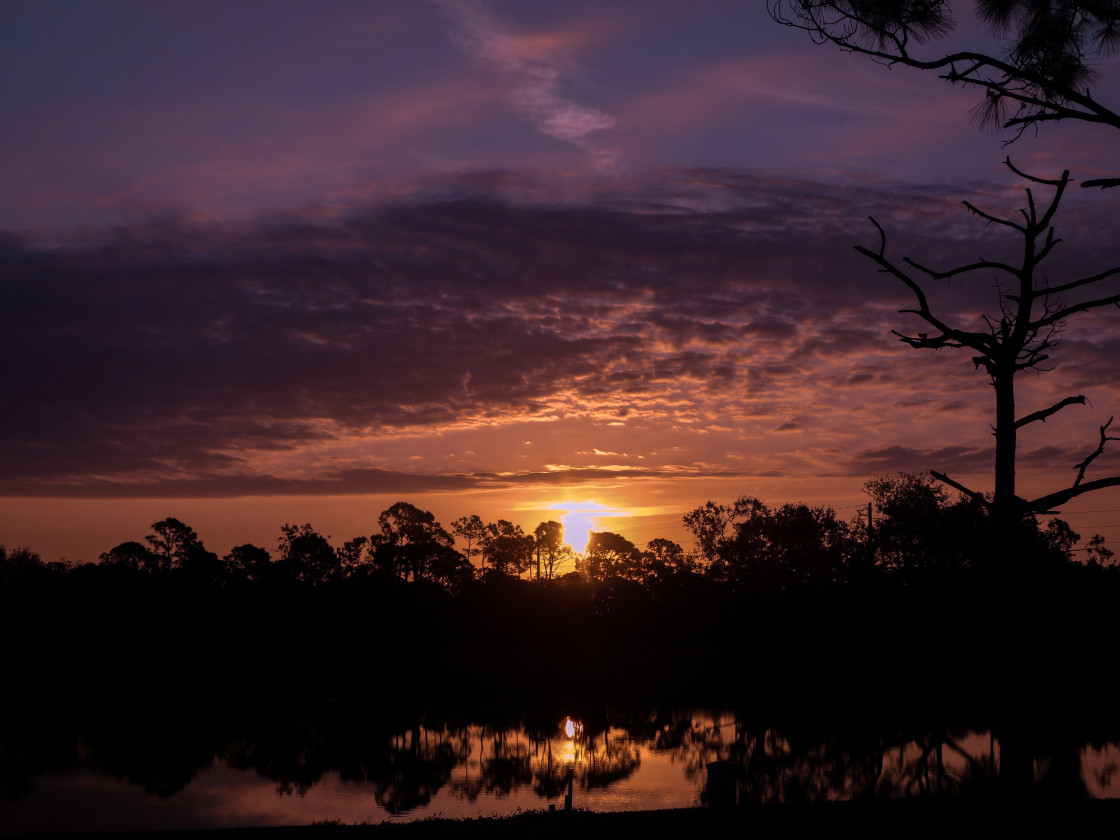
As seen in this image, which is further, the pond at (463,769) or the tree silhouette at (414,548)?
the tree silhouette at (414,548)

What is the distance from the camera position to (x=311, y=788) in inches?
1215

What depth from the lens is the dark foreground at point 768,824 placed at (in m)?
11.4

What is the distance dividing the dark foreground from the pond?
6789 mm

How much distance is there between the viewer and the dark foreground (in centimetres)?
1136

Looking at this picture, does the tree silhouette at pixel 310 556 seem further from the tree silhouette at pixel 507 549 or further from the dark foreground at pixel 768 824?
the dark foreground at pixel 768 824

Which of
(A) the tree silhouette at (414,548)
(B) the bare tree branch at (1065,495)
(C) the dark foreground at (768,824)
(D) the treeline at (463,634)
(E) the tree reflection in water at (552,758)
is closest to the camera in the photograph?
(B) the bare tree branch at (1065,495)

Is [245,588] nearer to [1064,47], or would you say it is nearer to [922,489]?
[922,489]

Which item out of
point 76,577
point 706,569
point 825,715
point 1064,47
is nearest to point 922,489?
point 825,715

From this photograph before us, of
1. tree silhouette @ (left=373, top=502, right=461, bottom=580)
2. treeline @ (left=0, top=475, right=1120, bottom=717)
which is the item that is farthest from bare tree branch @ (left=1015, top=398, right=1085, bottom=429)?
tree silhouette @ (left=373, top=502, right=461, bottom=580)

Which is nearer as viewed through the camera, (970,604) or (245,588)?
(970,604)

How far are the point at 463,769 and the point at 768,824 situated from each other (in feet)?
75.5

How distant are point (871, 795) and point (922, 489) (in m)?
38.0

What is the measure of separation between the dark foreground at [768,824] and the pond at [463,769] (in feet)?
22.3

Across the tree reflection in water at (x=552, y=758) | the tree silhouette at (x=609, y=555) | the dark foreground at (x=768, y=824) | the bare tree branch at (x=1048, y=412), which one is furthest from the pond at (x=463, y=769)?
the tree silhouette at (x=609, y=555)
